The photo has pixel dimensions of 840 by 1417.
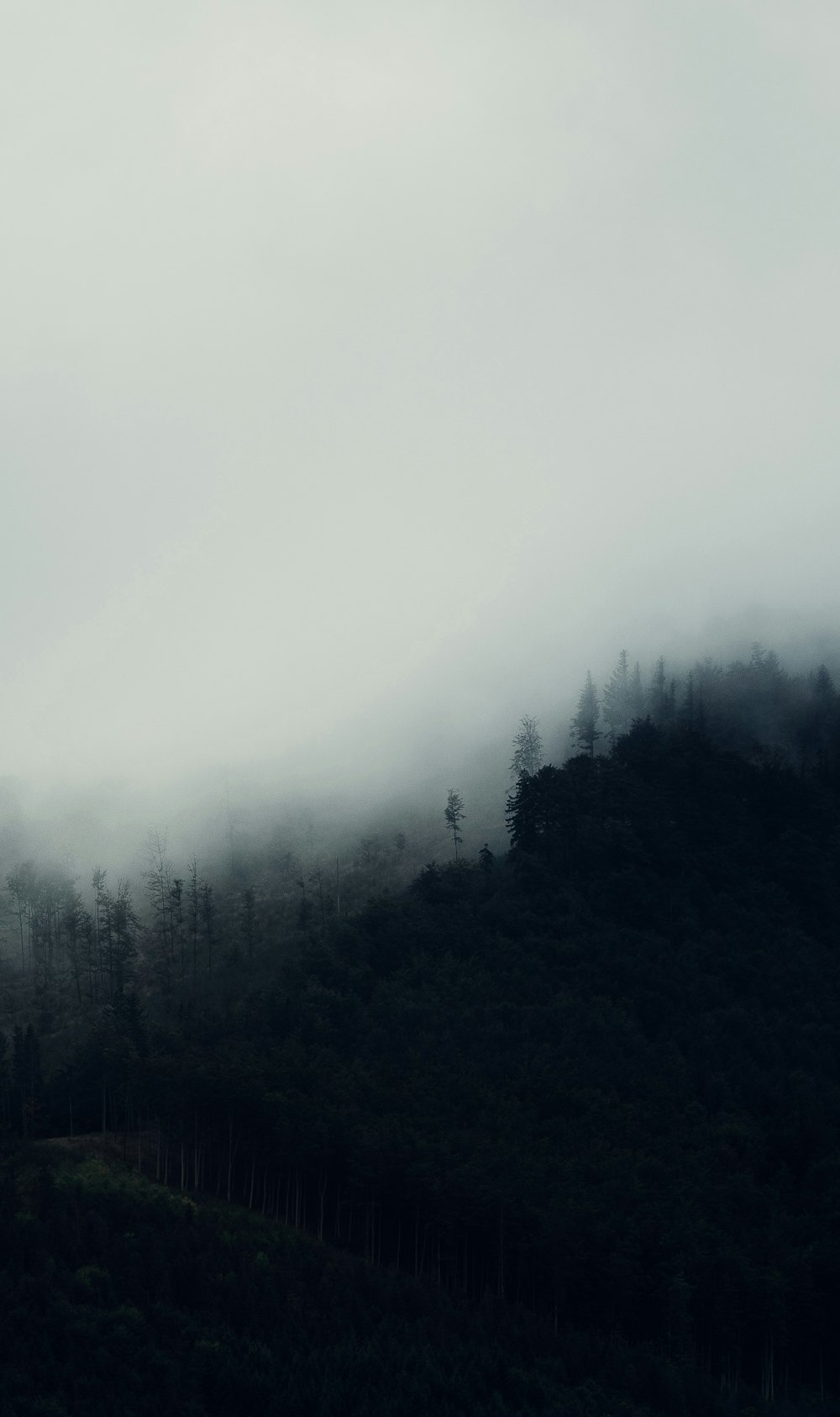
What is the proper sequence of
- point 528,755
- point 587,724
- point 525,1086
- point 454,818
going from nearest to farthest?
point 525,1086 < point 454,818 < point 587,724 < point 528,755

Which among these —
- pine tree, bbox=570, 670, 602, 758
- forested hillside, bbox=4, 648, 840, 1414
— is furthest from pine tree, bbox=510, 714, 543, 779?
forested hillside, bbox=4, 648, 840, 1414

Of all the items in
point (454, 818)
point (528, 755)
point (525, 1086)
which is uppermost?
point (528, 755)

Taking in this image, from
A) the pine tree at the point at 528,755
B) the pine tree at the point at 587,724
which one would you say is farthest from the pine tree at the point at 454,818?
the pine tree at the point at 587,724

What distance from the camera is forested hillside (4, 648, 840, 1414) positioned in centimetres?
7281

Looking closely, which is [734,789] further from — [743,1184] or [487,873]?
[743,1184]

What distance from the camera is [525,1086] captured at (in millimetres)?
100125

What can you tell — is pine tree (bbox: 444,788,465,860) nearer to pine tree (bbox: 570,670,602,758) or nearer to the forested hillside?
the forested hillside

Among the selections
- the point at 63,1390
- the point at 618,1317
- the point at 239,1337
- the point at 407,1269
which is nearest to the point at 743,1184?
the point at 618,1317

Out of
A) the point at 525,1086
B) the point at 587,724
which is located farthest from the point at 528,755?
the point at 525,1086

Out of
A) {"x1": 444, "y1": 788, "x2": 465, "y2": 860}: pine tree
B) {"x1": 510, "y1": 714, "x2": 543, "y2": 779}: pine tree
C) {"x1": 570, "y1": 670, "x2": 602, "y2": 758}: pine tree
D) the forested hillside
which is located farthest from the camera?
{"x1": 510, "y1": 714, "x2": 543, "y2": 779}: pine tree

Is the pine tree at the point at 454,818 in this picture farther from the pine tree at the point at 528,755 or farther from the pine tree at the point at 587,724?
the pine tree at the point at 587,724

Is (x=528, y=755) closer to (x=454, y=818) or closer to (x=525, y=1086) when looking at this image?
(x=454, y=818)

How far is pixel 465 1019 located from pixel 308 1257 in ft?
122

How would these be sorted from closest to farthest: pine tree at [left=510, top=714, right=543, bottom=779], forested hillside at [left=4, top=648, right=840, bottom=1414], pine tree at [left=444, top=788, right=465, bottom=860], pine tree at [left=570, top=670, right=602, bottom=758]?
forested hillside at [left=4, top=648, right=840, bottom=1414] < pine tree at [left=444, top=788, right=465, bottom=860] < pine tree at [left=570, top=670, right=602, bottom=758] < pine tree at [left=510, top=714, right=543, bottom=779]
